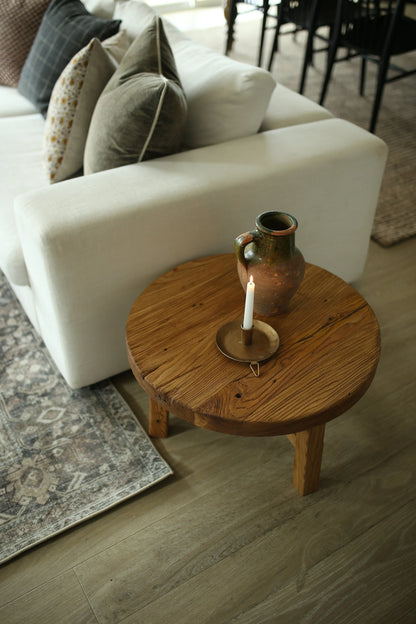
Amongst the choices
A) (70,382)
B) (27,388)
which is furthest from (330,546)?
(27,388)

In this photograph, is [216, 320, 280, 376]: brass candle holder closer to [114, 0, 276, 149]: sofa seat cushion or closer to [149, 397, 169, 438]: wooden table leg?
[149, 397, 169, 438]: wooden table leg

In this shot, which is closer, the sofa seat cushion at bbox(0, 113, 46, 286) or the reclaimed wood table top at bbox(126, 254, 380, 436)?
the reclaimed wood table top at bbox(126, 254, 380, 436)

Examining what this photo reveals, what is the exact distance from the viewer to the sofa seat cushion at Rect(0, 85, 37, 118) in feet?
7.45

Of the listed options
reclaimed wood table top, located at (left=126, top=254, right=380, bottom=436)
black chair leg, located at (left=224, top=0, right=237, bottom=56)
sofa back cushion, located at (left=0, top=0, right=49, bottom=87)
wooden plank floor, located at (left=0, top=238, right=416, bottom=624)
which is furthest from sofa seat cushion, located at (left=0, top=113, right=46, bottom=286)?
black chair leg, located at (left=224, top=0, right=237, bottom=56)

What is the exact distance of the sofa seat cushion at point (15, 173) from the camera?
1547 millimetres

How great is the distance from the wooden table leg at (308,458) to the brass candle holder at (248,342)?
8.6 inches

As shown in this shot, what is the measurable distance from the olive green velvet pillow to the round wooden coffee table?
0.35 metres

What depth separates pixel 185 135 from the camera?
A: 1.68 meters

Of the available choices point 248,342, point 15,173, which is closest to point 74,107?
point 15,173

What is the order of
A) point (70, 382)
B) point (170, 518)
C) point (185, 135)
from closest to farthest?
1. point (170, 518)
2. point (70, 382)
3. point (185, 135)

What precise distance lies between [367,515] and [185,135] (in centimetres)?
118

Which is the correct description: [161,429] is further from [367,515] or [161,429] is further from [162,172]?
[162,172]

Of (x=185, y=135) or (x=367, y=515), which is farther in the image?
(x=185, y=135)

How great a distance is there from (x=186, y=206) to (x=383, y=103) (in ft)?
7.75
